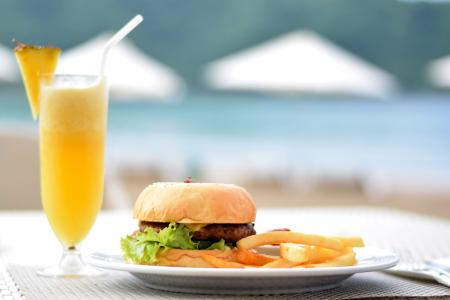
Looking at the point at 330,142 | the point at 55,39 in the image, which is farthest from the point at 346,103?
the point at 55,39

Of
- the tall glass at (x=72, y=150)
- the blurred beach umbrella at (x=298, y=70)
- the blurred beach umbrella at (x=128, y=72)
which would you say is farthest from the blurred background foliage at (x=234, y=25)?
the tall glass at (x=72, y=150)

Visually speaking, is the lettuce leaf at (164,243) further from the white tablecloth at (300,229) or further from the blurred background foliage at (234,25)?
the blurred background foliage at (234,25)

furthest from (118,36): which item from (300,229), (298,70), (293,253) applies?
(298,70)

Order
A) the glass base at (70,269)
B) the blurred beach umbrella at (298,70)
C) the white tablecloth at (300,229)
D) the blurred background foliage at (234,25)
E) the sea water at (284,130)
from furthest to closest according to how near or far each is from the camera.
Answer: the blurred background foliage at (234,25)
the sea water at (284,130)
the blurred beach umbrella at (298,70)
the white tablecloth at (300,229)
the glass base at (70,269)

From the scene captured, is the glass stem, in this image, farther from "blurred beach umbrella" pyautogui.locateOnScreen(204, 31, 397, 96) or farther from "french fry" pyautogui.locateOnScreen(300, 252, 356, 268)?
"blurred beach umbrella" pyautogui.locateOnScreen(204, 31, 397, 96)

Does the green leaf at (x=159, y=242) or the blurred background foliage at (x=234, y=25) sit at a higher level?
the blurred background foliage at (x=234, y=25)

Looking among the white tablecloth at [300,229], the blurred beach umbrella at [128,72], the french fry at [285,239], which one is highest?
the blurred beach umbrella at [128,72]

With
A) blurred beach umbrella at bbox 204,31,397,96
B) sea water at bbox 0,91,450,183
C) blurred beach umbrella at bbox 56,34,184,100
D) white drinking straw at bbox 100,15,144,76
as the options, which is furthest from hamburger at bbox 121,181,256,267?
sea water at bbox 0,91,450,183
